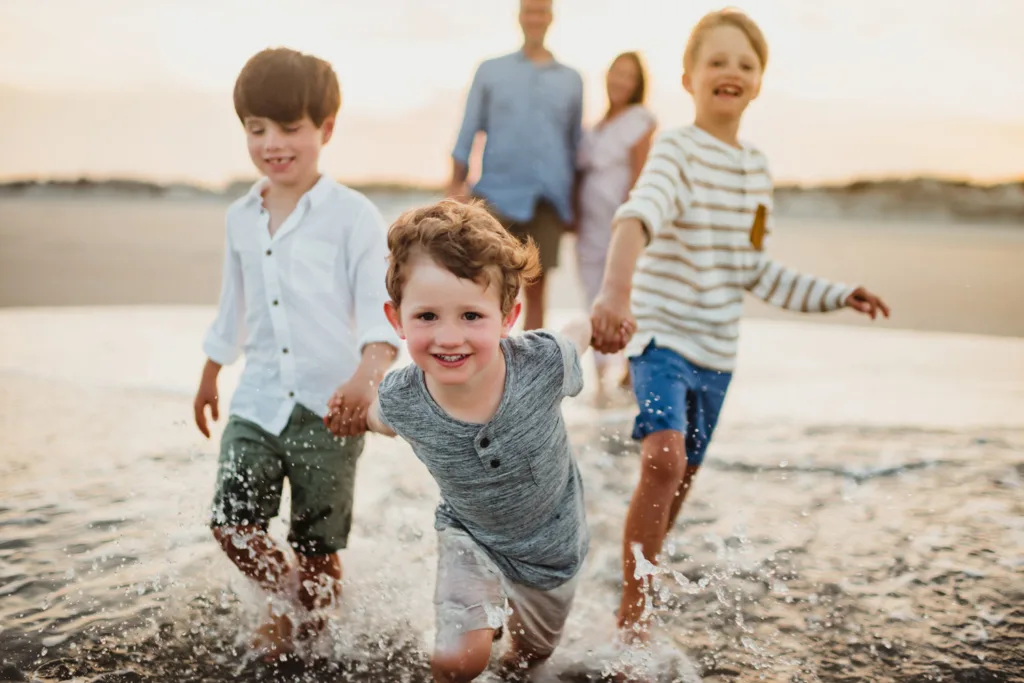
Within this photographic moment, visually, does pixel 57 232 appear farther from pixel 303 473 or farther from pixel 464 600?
pixel 464 600

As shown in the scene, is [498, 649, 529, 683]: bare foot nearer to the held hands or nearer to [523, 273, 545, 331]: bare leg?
the held hands

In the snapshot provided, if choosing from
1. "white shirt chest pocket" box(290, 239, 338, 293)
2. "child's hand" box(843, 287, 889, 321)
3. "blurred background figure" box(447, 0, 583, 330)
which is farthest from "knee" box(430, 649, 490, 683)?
"blurred background figure" box(447, 0, 583, 330)

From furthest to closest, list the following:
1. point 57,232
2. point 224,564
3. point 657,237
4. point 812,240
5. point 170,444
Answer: point 812,240 < point 57,232 < point 170,444 < point 224,564 < point 657,237

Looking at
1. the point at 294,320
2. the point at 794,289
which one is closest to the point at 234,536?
the point at 294,320

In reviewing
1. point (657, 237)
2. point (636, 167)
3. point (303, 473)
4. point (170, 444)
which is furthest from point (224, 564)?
point (636, 167)

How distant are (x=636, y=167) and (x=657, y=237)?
2.45 meters

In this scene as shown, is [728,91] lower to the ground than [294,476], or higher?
higher

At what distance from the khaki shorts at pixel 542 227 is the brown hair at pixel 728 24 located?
2049 millimetres

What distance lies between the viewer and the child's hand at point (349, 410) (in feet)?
7.47

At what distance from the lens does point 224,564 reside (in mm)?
3197

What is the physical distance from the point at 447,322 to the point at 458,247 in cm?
15

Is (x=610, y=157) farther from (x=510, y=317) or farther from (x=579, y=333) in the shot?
(x=510, y=317)

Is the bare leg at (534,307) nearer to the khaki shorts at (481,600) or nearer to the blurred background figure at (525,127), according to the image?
the blurred background figure at (525,127)

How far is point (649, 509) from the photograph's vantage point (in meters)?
2.66
